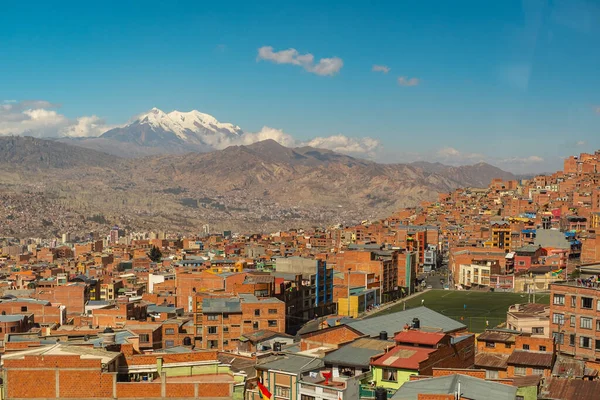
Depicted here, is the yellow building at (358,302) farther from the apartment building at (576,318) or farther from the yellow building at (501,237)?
the yellow building at (501,237)

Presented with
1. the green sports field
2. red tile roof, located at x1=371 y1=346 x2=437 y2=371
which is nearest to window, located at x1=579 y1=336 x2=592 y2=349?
red tile roof, located at x1=371 y1=346 x2=437 y2=371

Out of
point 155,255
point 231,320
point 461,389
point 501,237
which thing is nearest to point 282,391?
point 461,389

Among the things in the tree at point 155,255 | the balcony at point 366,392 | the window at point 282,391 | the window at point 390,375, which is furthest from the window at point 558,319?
the tree at point 155,255

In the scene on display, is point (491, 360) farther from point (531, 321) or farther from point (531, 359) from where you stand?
point (531, 321)

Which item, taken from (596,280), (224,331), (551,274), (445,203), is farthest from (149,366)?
(445,203)

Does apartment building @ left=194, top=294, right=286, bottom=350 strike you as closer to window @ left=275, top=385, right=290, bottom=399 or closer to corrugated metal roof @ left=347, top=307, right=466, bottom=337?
corrugated metal roof @ left=347, top=307, right=466, bottom=337

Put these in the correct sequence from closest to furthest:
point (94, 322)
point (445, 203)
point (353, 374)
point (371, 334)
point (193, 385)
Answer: point (193, 385) → point (353, 374) → point (371, 334) → point (94, 322) → point (445, 203)

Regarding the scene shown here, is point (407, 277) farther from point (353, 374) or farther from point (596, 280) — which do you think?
point (353, 374)
